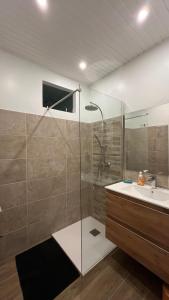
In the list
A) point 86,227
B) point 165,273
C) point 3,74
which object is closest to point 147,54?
point 3,74

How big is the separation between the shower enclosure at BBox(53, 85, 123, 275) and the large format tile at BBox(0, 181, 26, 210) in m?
0.79

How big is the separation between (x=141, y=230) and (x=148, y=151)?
94 cm

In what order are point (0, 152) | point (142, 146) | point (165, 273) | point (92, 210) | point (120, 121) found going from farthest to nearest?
point (92, 210) < point (120, 121) < point (142, 146) < point (0, 152) < point (165, 273)

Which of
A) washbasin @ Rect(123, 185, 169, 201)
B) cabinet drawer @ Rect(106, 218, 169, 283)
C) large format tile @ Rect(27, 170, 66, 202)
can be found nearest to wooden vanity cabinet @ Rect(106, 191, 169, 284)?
cabinet drawer @ Rect(106, 218, 169, 283)

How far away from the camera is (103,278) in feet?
4.69

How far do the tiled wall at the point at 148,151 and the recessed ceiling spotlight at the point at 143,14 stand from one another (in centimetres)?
111

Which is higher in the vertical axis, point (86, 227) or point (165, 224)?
point (165, 224)

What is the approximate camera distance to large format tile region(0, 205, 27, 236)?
168 cm

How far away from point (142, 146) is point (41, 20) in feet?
5.90

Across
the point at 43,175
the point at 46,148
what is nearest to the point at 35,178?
the point at 43,175

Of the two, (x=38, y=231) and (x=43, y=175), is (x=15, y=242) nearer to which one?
(x=38, y=231)

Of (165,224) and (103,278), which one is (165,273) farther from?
(103,278)

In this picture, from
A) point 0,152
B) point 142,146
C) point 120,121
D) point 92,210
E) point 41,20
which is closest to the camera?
point 41,20

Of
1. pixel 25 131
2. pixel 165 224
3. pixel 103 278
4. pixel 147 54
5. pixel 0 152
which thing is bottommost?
pixel 103 278
